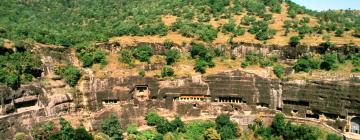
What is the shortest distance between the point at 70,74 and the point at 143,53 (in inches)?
358

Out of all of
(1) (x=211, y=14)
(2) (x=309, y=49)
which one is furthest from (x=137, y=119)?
(1) (x=211, y=14)

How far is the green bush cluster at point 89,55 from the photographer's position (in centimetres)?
5506

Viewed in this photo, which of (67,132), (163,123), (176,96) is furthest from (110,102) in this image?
(67,132)

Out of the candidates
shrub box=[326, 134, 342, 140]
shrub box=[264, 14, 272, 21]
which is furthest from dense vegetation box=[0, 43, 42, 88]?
shrub box=[264, 14, 272, 21]

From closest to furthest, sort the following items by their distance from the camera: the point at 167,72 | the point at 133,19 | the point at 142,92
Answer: the point at 142,92 → the point at 167,72 → the point at 133,19

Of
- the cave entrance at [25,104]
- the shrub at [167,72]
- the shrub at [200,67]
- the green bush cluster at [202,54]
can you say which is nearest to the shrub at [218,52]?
the green bush cluster at [202,54]

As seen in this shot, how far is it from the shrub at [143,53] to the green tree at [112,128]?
10917 millimetres

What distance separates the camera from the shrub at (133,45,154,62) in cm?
5638

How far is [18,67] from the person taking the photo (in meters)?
47.3

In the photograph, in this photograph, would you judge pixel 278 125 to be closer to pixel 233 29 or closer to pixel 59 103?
pixel 233 29

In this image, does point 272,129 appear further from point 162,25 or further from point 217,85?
point 162,25

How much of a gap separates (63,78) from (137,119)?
8.90m

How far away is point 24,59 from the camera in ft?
161

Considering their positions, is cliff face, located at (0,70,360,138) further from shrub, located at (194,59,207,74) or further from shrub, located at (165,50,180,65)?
shrub, located at (165,50,180,65)
